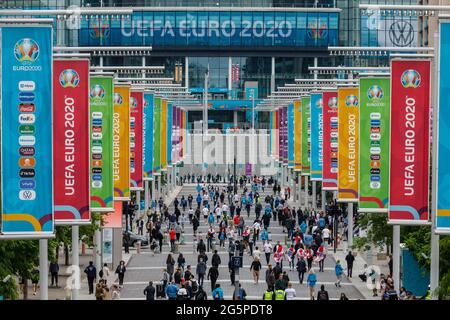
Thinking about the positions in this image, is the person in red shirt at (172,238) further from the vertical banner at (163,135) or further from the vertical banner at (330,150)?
the vertical banner at (163,135)

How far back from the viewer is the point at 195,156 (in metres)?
103

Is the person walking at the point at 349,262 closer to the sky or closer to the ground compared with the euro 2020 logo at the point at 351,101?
closer to the ground

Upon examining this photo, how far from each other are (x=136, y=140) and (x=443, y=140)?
2295cm

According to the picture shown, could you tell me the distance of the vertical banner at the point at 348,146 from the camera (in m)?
34.5

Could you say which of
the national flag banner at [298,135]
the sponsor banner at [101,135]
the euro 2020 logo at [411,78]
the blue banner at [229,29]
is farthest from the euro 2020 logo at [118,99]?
the blue banner at [229,29]

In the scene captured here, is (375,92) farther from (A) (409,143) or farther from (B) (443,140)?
(B) (443,140)

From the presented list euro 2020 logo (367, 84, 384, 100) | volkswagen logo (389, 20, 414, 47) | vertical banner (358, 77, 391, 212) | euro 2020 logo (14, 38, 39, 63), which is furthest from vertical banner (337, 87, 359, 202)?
volkswagen logo (389, 20, 414, 47)

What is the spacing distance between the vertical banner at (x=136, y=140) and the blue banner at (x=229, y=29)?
86.3 meters

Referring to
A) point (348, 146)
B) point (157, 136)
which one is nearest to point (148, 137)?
point (157, 136)

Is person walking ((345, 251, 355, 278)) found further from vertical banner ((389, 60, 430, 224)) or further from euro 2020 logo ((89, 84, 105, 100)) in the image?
vertical banner ((389, 60, 430, 224))

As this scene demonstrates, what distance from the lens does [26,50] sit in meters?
17.7
